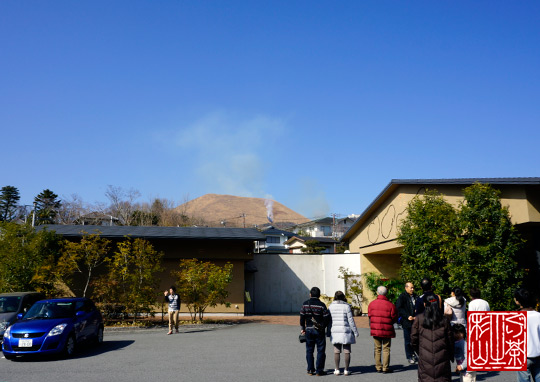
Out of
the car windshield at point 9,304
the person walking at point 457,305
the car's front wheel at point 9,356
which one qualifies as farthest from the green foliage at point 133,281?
the person walking at point 457,305

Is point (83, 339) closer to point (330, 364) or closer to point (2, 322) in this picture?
point (2, 322)

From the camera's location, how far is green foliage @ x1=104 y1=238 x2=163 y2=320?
17.8m

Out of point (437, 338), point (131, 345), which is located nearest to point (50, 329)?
point (131, 345)

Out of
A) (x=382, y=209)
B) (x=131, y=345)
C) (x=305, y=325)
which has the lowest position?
(x=131, y=345)

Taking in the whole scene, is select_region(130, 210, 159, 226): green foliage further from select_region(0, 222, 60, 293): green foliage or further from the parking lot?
the parking lot

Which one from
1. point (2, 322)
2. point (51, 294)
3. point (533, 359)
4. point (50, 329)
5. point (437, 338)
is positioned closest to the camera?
point (533, 359)

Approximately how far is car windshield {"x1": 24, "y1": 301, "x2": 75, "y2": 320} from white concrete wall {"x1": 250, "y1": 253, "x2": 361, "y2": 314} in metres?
13.6

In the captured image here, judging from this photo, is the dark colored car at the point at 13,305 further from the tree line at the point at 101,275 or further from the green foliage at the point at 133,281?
the green foliage at the point at 133,281

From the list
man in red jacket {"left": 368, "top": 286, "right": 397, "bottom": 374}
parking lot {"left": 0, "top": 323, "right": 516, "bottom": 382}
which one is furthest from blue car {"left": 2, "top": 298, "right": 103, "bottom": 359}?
man in red jacket {"left": 368, "top": 286, "right": 397, "bottom": 374}

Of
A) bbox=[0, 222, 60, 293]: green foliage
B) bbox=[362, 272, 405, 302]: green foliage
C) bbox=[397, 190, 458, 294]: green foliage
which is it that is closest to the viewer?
bbox=[397, 190, 458, 294]: green foliage

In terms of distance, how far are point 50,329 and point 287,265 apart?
16.3 m

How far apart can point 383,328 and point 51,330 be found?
24.9 feet

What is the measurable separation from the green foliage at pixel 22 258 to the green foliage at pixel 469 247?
13836mm

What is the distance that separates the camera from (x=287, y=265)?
2598 cm
